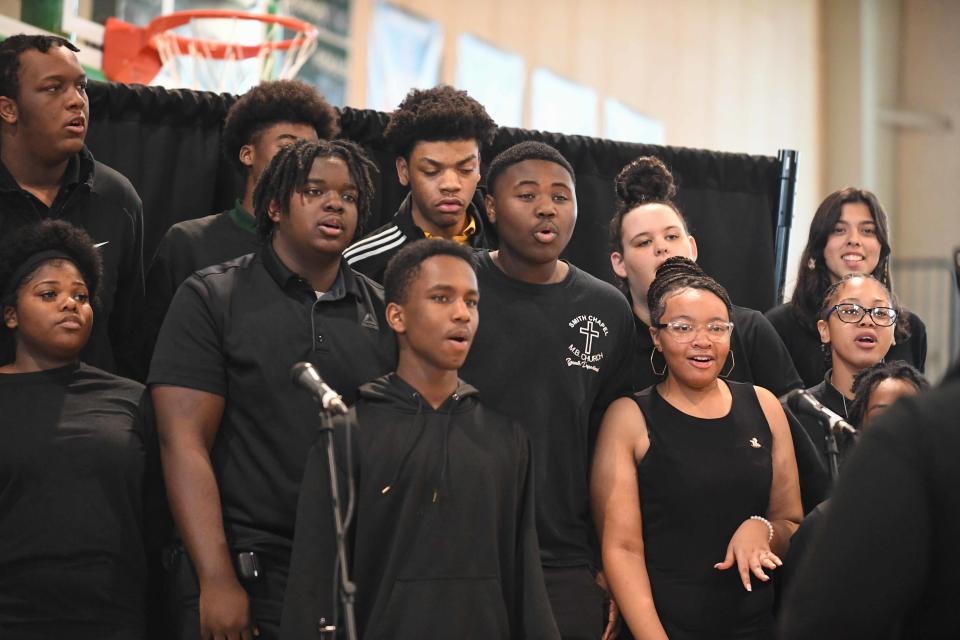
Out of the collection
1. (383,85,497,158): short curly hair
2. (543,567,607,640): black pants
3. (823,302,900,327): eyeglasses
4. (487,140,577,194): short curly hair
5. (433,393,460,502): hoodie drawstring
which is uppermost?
(383,85,497,158): short curly hair

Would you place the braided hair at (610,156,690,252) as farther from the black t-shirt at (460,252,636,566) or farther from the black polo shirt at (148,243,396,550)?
the black polo shirt at (148,243,396,550)

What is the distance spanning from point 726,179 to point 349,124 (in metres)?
→ 1.50

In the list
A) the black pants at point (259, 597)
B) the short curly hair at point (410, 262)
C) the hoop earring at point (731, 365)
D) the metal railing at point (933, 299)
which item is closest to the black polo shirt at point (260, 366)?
the black pants at point (259, 597)

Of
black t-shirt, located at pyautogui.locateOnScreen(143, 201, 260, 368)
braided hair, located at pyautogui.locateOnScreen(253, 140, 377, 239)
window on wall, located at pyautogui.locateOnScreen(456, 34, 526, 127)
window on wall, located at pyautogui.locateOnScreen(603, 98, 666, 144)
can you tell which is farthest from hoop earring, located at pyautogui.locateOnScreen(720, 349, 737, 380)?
window on wall, located at pyautogui.locateOnScreen(603, 98, 666, 144)

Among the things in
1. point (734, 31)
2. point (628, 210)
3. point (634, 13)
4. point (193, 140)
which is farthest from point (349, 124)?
point (734, 31)

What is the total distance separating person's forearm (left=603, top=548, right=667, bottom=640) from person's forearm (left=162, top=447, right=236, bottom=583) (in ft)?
2.94

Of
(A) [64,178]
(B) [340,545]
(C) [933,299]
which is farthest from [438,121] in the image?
(C) [933,299]

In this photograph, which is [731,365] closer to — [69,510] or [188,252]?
[188,252]

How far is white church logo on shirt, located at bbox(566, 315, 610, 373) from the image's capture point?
304 cm

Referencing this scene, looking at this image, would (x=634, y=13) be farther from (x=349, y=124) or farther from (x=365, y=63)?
(x=349, y=124)

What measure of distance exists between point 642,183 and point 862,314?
2.74ft

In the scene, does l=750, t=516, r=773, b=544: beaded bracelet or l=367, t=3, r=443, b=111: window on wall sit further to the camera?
l=367, t=3, r=443, b=111: window on wall

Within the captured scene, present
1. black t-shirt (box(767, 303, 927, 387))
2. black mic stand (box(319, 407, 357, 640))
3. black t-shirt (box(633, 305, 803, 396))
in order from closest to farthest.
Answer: black mic stand (box(319, 407, 357, 640))
black t-shirt (box(633, 305, 803, 396))
black t-shirt (box(767, 303, 927, 387))

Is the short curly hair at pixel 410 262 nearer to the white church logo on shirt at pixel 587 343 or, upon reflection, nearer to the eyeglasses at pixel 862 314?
the white church logo on shirt at pixel 587 343
